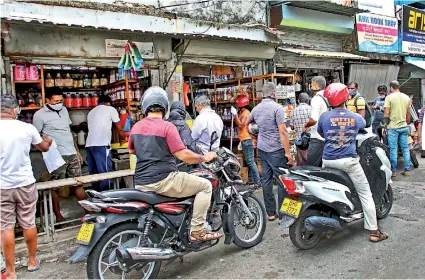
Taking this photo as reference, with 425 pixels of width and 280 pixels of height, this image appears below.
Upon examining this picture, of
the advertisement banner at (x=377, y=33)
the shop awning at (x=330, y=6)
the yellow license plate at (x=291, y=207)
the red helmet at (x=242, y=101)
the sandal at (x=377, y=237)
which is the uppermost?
the shop awning at (x=330, y=6)

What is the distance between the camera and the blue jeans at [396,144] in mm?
7781

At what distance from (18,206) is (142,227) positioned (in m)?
1.42

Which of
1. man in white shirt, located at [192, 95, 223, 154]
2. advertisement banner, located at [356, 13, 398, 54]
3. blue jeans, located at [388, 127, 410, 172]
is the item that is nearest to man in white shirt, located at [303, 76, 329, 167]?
man in white shirt, located at [192, 95, 223, 154]

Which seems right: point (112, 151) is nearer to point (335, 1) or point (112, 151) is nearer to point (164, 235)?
point (164, 235)

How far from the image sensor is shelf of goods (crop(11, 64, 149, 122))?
6910 mm

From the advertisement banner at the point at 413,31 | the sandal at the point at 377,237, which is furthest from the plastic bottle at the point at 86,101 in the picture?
the advertisement banner at the point at 413,31

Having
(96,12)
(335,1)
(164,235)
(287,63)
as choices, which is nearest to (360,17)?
(335,1)

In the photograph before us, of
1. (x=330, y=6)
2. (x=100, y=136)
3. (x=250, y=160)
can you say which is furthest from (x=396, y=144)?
(x=100, y=136)

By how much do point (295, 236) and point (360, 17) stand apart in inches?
361

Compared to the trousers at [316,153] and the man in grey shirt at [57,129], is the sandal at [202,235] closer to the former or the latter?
the trousers at [316,153]

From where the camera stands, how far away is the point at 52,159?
17.9ft

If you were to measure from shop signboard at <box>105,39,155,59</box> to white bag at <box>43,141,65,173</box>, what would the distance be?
1.78 m

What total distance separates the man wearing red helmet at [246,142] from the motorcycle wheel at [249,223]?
8.56 feet

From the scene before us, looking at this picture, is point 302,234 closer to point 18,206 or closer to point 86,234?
point 86,234
